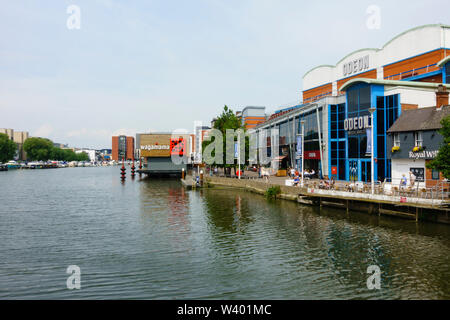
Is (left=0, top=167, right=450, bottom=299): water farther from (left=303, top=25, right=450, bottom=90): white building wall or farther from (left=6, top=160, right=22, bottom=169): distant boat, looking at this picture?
(left=6, top=160, right=22, bottom=169): distant boat

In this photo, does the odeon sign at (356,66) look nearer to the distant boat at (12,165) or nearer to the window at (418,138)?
the window at (418,138)

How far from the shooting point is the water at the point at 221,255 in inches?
534

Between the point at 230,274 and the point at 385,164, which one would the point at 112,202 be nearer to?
the point at 230,274

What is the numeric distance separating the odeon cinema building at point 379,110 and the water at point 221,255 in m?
11.2

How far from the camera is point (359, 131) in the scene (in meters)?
43.4

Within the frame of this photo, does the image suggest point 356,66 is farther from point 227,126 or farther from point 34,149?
point 34,149

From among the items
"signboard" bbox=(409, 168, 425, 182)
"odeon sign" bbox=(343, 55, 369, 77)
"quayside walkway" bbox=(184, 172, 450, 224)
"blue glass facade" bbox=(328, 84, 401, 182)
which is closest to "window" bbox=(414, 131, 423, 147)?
"signboard" bbox=(409, 168, 425, 182)

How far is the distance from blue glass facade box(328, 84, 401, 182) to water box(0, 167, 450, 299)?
14739mm

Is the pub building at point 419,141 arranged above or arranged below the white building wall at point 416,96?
below

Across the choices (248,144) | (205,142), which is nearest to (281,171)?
(248,144)

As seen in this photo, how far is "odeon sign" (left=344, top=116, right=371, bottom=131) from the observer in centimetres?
4188

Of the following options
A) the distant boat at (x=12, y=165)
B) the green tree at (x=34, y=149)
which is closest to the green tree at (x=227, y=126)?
the distant boat at (x=12, y=165)

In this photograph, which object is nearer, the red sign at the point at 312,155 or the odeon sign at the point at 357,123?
the odeon sign at the point at 357,123

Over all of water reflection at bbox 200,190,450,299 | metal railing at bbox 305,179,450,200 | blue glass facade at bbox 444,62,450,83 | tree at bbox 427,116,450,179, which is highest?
blue glass facade at bbox 444,62,450,83
